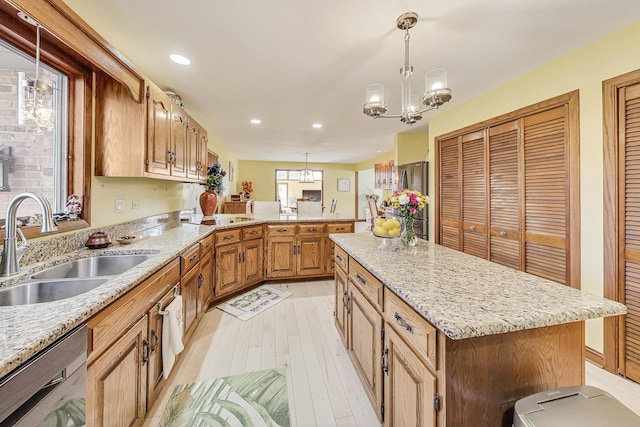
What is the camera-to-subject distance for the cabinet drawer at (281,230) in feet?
11.5

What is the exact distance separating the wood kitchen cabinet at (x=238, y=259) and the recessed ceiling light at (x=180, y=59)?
5.41 ft

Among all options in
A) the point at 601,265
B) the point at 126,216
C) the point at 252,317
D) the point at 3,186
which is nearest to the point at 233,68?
the point at 126,216

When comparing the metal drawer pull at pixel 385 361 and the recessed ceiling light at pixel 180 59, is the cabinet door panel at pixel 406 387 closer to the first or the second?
the metal drawer pull at pixel 385 361

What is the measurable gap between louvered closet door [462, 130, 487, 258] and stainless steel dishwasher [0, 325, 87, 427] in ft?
11.3

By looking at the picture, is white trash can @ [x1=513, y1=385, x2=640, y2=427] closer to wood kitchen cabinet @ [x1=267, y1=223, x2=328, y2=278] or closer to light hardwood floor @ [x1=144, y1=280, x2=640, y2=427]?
light hardwood floor @ [x1=144, y1=280, x2=640, y2=427]

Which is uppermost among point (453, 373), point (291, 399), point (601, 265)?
point (601, 265)

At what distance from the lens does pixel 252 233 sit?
131 inches

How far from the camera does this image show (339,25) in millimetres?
1769

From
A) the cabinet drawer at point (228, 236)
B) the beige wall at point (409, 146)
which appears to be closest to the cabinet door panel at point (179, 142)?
the cabinet drawer at point (228, 236)

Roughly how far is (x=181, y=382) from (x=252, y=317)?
0.96 m

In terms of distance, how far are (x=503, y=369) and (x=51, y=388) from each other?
144cm

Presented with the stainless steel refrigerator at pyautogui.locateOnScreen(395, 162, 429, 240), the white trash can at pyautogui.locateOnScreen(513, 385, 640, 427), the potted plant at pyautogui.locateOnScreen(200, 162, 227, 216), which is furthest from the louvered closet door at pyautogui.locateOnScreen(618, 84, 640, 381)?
the potted plant at pyautogui.locateOnScreen(200, 162, 227, 216)

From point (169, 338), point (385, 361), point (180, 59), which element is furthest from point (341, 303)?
point (180, 59)

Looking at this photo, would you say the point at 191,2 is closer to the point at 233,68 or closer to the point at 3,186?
the point at 233,68
